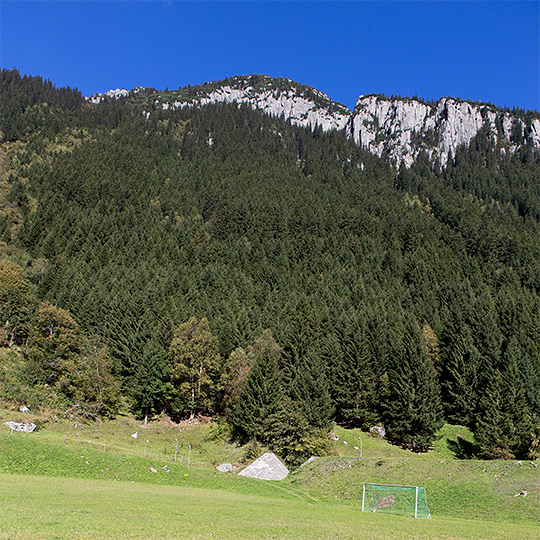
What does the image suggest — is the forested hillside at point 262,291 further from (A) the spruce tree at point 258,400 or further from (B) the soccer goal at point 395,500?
(B) the soccer goal at point 395,500

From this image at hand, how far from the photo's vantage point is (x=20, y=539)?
11.5 m

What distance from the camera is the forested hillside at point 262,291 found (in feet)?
185

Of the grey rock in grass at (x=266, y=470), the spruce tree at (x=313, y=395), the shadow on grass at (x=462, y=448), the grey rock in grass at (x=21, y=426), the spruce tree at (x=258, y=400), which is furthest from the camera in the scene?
the shadow on grass at (x=462, y=448)

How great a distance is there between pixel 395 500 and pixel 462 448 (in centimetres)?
3441

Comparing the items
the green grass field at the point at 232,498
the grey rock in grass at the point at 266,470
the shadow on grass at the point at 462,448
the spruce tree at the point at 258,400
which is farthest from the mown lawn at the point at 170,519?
the shadow on grass at the point at 462,448

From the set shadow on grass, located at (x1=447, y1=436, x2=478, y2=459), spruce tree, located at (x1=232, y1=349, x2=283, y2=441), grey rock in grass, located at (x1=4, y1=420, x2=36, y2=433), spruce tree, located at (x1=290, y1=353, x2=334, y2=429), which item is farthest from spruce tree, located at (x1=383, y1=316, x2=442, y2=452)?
grey rock in grass, located at (x1=4, y1=420, x2=36, y2=433)

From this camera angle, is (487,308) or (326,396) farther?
(487,308)

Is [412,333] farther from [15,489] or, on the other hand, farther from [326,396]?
[15,489]

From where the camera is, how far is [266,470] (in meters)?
39.1

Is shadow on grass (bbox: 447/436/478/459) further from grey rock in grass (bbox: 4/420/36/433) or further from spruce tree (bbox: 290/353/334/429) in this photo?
grey rock in grass (bbox: 4/420/36/433)

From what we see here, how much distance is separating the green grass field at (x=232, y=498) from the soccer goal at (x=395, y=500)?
2.49 ft

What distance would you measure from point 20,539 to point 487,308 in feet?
306

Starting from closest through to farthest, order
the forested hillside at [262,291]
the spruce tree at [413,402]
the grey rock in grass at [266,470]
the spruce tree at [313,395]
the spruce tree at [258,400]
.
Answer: the grey rock in grass at [266,470]
the spruce tree at [258,400]
the spruce tree at [313,395]
the spruce tree at [413,402]
the forested hillside at [262,291]

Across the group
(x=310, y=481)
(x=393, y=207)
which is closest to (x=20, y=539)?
(x=310, y=481)
